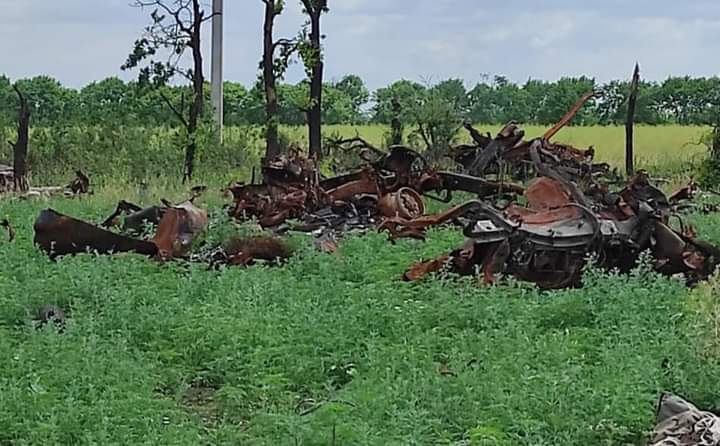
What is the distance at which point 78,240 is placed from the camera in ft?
19.1

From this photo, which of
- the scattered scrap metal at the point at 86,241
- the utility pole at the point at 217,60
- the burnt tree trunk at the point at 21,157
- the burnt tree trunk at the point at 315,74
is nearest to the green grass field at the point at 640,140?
the burnt tree trunk at the point at 315,74

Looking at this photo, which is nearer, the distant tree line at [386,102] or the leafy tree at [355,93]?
the distant tree line at [386,102]

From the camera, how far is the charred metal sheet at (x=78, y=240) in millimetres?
5797

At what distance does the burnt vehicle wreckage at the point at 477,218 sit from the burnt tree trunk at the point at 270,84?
4.92 m

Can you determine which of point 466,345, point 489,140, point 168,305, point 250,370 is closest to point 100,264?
point 168,305

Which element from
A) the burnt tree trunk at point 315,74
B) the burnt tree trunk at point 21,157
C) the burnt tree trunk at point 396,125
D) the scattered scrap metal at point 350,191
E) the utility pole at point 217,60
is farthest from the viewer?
the burnt tree trunk at point 396,125

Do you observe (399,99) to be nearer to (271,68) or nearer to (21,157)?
(271,68)

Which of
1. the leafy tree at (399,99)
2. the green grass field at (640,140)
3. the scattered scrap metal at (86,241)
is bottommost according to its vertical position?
the scattered scrap metal at (86,241)

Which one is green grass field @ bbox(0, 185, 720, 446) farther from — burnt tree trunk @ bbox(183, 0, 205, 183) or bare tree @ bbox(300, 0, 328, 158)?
bare tree @ bbox(300, 0, 328, 158)

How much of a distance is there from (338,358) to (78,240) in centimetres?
254

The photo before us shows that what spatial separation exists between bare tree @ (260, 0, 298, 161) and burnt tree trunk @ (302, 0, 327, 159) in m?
0.31

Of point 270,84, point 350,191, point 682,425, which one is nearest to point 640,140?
point 270,84

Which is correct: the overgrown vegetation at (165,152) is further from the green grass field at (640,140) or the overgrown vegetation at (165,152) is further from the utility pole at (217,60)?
the utility pole at (217,60)

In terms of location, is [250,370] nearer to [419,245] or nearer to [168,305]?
[168,305]
